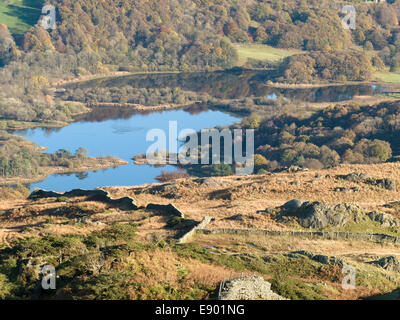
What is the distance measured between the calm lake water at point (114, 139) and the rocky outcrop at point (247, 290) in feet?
322

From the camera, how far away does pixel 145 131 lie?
174m

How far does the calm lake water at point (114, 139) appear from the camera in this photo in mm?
131875

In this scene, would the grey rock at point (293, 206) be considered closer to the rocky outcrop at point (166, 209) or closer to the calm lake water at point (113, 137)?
the rocky outcrop at point (166, 209)

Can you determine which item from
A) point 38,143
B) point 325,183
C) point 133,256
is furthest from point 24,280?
point 38,143

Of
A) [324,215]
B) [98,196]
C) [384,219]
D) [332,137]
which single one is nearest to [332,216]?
[324,215]

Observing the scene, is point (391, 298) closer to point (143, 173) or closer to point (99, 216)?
point (99, 216)

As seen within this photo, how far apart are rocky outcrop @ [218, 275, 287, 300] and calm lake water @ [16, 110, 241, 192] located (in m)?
98.1

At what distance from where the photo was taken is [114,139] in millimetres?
166875

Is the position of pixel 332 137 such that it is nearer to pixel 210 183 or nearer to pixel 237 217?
pixel 210 183

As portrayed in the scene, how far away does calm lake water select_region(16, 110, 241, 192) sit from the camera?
433 feet

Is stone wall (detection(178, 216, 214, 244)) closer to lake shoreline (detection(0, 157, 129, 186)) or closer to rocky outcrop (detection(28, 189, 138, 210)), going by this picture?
rocky outcrop (detection(28, 189, 138, 210))

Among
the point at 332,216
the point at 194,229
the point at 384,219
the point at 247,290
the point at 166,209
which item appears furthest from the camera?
the point at 166,209

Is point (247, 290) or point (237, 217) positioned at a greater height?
point (247, 290)

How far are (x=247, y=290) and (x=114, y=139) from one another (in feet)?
458
